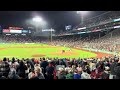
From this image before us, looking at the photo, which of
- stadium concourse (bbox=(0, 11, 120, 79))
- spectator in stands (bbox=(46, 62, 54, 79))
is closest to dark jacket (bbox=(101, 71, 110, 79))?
stadium concourse (bbox=(0, 11, 120, 79))

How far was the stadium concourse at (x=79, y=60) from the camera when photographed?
18.5ft

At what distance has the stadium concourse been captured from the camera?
18.5 ft

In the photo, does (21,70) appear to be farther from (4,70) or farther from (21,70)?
(4,70)

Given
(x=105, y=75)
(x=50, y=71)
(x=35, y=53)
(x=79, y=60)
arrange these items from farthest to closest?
(x=35, y=53) → (x=79, y=60) → (x=50, y=71) → (x=105, y=75)

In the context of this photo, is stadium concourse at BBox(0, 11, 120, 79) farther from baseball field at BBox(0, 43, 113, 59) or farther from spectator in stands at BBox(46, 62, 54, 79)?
baseball field at BBox(0, 43, 113, 59)

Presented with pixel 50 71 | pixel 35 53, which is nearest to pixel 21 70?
pixel 50 71

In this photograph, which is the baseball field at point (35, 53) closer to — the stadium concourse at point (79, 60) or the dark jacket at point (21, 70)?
the stadium concourse at point (79, 60)

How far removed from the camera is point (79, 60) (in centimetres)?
886

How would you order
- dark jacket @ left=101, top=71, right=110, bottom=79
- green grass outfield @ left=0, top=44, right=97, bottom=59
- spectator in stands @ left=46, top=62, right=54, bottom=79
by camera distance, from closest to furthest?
dark jacket @ left=101, top=71, right=110, bottom=79
spectator in stands @ left=46, top=62, right=54, bottom=79
green grass outfield @ left=0, top=44, right=97, bottom=59

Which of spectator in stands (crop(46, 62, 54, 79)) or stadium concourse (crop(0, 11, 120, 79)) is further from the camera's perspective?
spectator in stands (crop(46, 62, 54, 79))

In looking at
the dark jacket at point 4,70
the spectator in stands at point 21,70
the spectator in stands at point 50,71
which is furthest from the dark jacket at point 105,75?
the dark jacket at point 4,70
